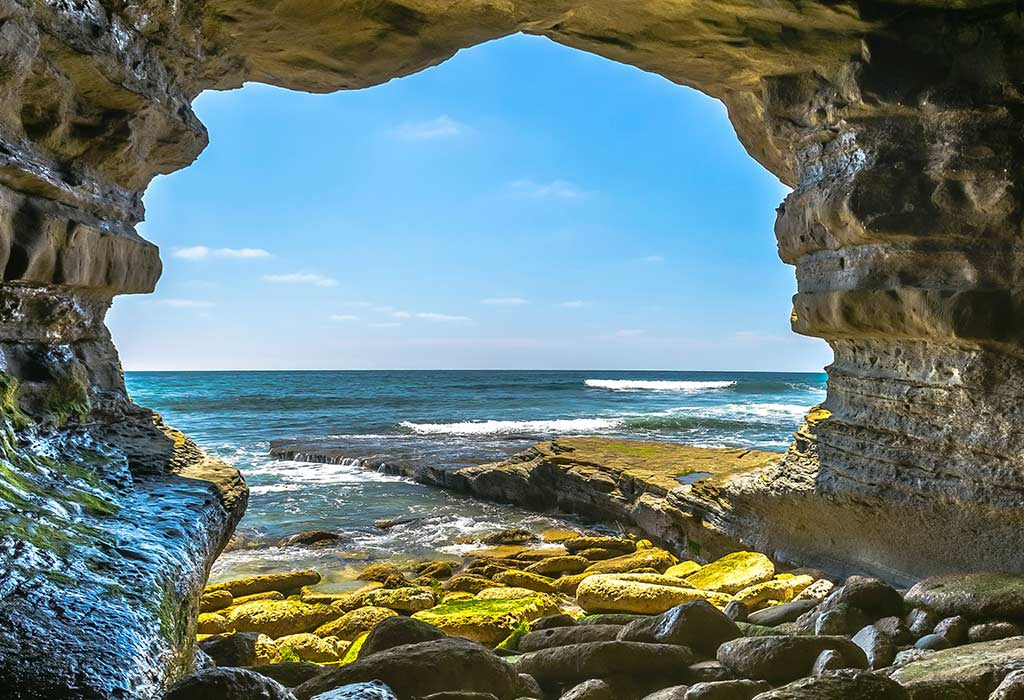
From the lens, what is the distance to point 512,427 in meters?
24.5

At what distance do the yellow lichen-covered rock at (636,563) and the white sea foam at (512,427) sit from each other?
1376 cm

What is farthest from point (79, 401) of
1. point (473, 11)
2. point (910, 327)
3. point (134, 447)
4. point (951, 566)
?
point (951, 566)

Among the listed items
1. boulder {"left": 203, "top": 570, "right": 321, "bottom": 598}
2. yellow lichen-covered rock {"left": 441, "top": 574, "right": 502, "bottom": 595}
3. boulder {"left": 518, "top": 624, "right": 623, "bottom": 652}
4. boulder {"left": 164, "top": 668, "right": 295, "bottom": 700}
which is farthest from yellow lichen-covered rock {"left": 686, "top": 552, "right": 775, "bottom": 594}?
boulder {"left": 164, "top": 668, "right": 295, "bottom": 700}

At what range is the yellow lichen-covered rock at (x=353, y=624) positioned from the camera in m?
5.89

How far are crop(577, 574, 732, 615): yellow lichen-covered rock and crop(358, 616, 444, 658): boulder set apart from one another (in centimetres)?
263

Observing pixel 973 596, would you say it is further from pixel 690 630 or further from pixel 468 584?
pixel 468 584

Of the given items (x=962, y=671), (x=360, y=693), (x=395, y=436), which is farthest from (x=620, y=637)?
(x=395, y=436)

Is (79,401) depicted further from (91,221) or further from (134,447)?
(91,221)

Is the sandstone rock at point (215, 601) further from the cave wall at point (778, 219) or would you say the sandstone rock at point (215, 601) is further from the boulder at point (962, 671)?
the boulder at point (962, 671)

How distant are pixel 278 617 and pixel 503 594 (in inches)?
79.6

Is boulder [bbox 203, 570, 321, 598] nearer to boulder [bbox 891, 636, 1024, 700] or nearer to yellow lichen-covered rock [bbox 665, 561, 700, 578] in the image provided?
yellow lichen-covered rock [bbox 665, 561, 700, 578]

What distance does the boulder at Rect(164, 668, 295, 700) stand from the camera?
213 cm

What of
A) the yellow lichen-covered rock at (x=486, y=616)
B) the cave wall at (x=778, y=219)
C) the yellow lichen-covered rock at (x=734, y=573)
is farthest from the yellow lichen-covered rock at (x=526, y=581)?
the cave wall at (x=778, y=219)

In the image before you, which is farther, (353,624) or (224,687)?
(353,624)
